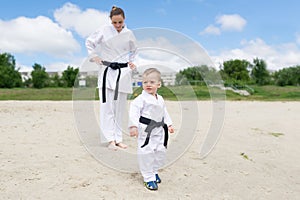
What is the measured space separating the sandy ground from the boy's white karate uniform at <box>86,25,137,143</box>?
391 mm

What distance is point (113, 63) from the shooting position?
4301mm

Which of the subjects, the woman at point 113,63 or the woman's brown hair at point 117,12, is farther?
the woman at point 113,63

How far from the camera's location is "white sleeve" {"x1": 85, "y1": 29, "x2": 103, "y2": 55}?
4.33 metres

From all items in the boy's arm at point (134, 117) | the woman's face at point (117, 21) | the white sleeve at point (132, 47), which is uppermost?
the woman's face at point (117, 21)

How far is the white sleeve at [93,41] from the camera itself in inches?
170

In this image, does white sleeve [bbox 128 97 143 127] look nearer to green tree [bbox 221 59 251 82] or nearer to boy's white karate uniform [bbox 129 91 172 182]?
boy's white karate uniform [bbox 129 91 172 182]

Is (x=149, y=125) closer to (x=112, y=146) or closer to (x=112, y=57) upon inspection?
(x=112, y=146)

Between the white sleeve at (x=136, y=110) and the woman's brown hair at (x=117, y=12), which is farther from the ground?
the woman's brown hair at (x=117, y=12)

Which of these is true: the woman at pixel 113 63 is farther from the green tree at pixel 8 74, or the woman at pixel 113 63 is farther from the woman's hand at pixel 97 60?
the green tree at pixel 8 74

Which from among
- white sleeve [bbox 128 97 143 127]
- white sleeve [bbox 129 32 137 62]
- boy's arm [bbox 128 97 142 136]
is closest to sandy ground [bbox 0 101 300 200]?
boy's arm [bbox 128 97 142 136]

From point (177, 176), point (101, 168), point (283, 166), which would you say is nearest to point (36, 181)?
point (101, 168)

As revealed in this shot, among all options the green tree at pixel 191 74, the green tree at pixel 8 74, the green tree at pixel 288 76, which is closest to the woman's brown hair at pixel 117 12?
the green tree at pixel 191 74

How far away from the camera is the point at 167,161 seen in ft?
12.6

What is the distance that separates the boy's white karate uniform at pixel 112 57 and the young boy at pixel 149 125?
140cm
